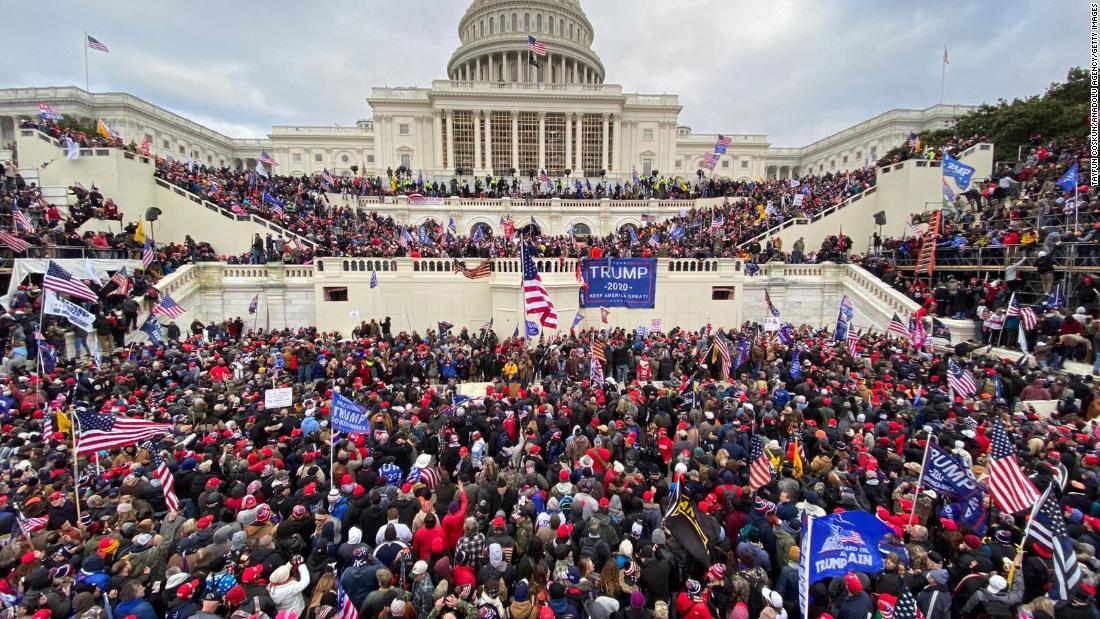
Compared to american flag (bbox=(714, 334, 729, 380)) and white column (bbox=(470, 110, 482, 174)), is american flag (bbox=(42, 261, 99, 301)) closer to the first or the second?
american flag (bbox=(714, 334, 729, 380))

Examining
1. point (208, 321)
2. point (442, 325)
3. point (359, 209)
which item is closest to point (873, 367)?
point (442, 325)

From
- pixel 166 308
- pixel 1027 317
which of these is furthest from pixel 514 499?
pixel 1027 317

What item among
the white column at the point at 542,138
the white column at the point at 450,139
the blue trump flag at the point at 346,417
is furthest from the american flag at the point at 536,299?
the white column at the point at 542,138

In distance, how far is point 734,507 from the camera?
22.1ft

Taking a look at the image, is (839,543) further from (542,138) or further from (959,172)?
(542,138)

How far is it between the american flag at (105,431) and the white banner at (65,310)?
6.66m

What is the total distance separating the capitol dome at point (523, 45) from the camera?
7056 cm

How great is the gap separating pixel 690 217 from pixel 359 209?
77.8ft

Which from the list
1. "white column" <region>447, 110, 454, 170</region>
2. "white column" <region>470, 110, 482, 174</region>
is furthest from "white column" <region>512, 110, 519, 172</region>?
"white column" <region>447, 110, 454, 170</region>

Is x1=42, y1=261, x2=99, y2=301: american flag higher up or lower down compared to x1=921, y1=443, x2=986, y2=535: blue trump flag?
higher up

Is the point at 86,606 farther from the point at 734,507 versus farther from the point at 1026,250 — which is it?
the point at 1026,250

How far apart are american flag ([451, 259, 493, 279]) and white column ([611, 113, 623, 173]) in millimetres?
41572

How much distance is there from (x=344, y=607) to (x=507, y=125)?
58.4 m

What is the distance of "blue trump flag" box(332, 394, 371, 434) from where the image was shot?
27.0ft
